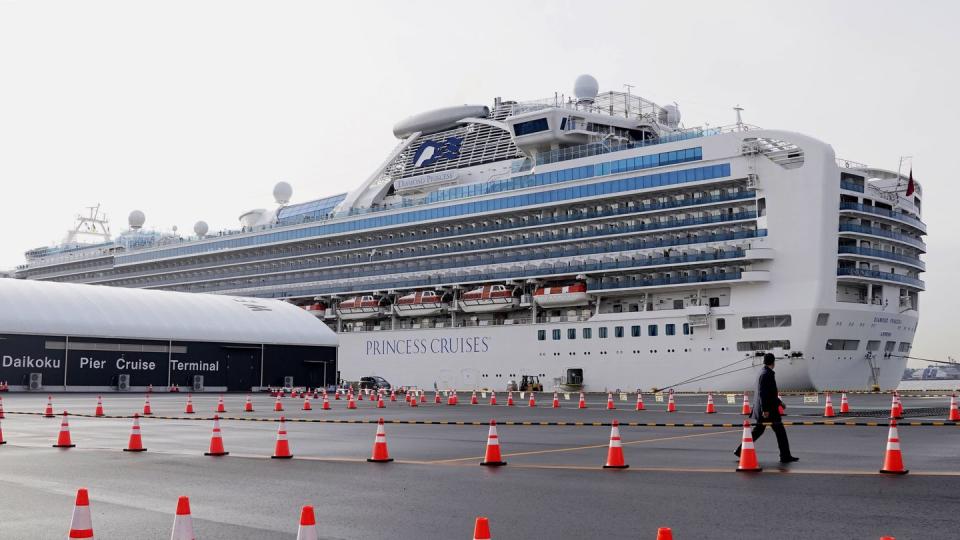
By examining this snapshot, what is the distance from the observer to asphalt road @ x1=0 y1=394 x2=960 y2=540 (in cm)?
943

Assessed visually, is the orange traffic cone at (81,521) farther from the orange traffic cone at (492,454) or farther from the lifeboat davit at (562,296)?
the lifeboat davit at (562,296)

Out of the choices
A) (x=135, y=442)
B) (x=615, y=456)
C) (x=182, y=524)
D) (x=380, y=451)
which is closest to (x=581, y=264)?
(x=135, y=442)

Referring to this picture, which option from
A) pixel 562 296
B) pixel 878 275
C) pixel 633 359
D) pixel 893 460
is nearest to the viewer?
pixel 893 460

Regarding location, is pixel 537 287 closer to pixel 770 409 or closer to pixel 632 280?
pixel 632 280

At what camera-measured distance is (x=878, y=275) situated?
174 feet

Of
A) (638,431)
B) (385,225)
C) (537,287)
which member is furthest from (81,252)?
(638,431)

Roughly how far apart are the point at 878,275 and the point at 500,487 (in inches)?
1808

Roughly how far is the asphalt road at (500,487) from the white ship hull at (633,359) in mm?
29885

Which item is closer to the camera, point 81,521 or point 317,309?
point 81,521

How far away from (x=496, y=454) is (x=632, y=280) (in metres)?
43.7

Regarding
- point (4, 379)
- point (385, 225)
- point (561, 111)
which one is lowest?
point (4, 379)

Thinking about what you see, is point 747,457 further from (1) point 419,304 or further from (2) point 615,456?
(1) point 419,304

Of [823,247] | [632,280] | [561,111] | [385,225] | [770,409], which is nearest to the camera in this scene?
[770,409]

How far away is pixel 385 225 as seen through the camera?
74.5 metres
